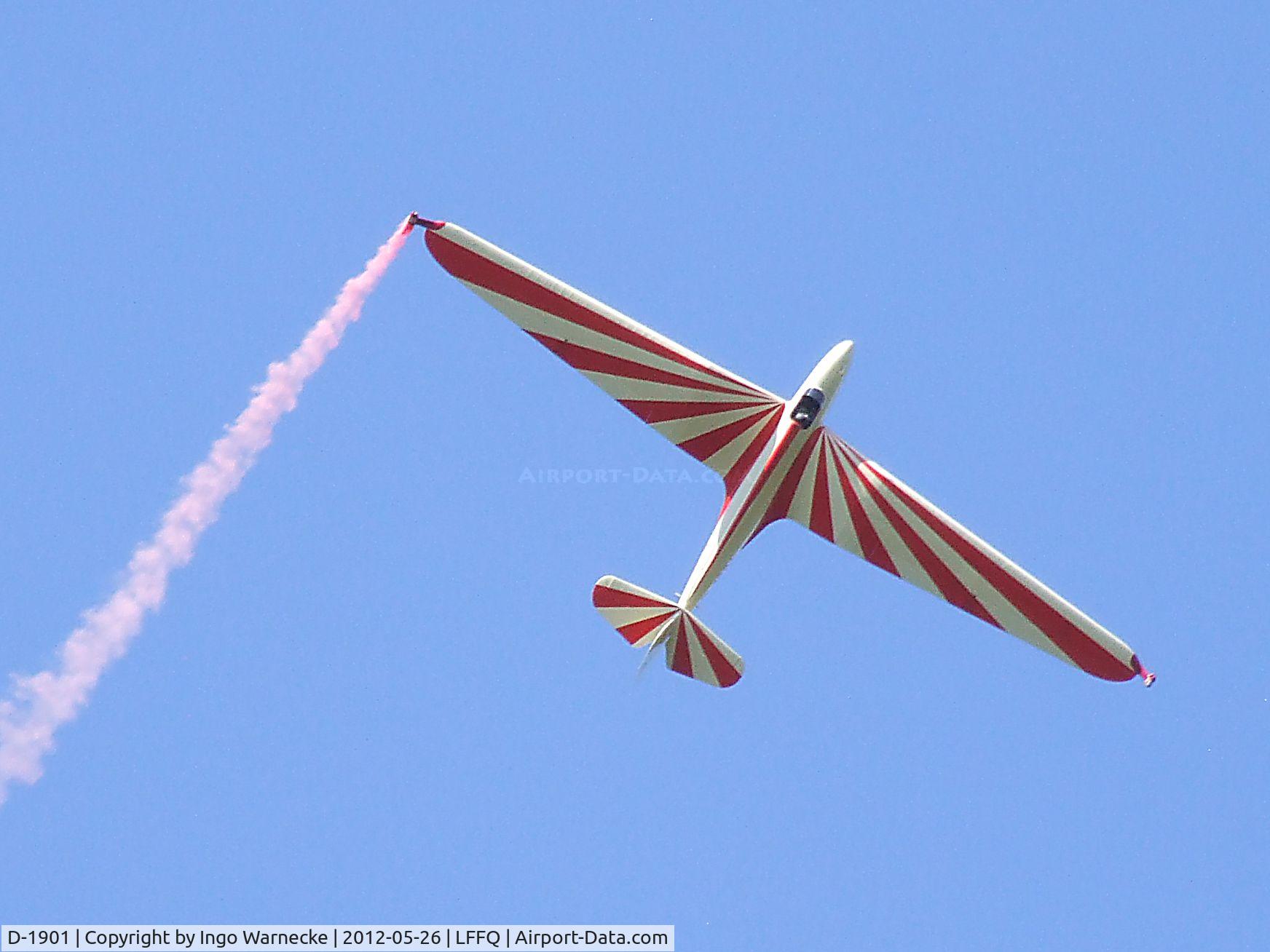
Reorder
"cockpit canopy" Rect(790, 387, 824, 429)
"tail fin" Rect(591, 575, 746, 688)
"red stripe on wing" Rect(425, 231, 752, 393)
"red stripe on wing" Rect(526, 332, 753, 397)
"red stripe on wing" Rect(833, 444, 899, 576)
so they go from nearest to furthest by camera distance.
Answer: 1. "tail fin" Rect(591, 575, 746, 688)
2. "red stripe on wing" Rect(425, 231, 752, 393)
3. "cockpit canopy" Rect(790, 387, 824, 429)
4. "red stripe on wing" Rect(526, 332, 753, 397)
5. "red stripe on wing" Rect(833, 444, 899, 576)

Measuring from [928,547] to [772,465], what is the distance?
9.18 ft

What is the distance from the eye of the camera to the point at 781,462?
28312 mm

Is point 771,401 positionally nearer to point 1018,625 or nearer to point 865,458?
point 865,458

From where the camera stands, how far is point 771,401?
93.7 ft

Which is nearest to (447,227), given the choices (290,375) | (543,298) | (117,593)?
(543,298)

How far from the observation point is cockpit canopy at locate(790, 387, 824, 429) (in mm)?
28016

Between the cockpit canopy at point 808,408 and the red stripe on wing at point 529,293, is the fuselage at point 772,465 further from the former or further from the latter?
the red stripe on wing at point 529,293

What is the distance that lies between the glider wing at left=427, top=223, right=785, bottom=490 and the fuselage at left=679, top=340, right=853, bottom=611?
36 cm

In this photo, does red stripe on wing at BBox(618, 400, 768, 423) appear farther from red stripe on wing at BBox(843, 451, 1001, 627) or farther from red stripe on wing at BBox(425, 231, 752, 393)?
red stripe on wing at BBox(843, 451, 1001, 627)

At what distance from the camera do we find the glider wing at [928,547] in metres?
28.6

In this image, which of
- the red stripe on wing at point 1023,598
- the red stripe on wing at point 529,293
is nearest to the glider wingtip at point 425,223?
the red stripe on wing at point 529,293

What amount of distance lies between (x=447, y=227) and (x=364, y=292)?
1.93m

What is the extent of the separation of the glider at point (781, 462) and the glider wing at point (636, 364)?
0.05 feet

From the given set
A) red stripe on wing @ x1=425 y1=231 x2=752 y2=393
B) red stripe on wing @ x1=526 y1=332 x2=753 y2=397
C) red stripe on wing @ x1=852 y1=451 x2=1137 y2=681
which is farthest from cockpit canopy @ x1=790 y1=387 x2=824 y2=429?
red stripe on wing @ x1=425 y1=231 x2=752 y2=393
